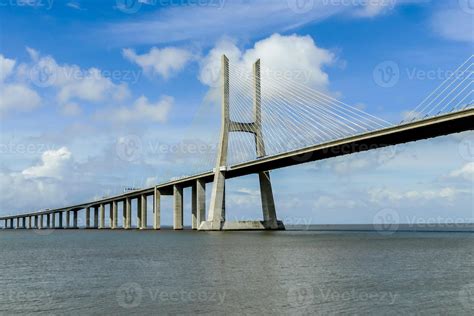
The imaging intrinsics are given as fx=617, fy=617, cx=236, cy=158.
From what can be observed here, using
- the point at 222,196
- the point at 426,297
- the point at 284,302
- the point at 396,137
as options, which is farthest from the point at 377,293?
the point at 222,196

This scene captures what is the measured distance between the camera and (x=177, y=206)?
88438 mm

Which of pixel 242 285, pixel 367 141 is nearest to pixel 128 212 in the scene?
pixel 367 141

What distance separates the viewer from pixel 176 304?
18609mm

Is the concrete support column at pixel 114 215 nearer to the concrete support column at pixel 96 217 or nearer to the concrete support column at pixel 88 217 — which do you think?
the concrete support column at pixel 96 217

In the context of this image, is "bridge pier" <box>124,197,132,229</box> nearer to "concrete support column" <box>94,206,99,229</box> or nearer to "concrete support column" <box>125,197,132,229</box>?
"concrete support column" <box>125,197,132,229</box>

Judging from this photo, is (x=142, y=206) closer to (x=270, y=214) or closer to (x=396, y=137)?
(x=270, y=214)

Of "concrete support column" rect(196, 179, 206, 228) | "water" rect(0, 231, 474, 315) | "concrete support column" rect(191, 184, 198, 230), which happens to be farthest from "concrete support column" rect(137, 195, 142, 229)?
"water" rect(0, 231, 474, 315)

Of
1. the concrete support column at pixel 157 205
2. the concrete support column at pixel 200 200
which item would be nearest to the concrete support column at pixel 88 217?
the concrete support column at pixel 157 205

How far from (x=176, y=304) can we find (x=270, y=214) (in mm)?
60200

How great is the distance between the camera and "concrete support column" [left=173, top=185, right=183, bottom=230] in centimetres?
8769

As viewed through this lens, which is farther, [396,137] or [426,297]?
[396,137]

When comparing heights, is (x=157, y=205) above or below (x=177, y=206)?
above

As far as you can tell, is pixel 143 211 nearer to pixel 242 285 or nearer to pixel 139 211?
pixel 139 211

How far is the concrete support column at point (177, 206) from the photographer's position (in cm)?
8769
